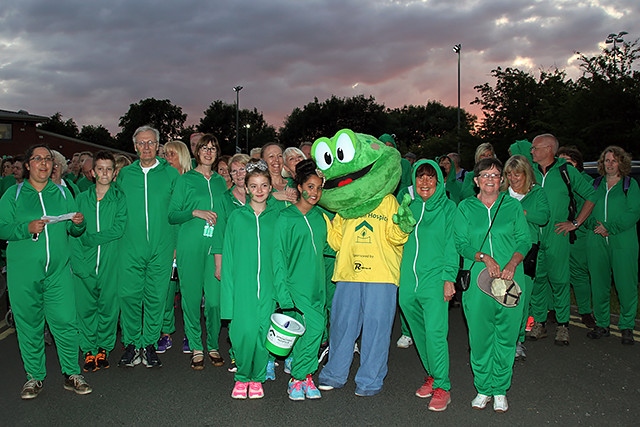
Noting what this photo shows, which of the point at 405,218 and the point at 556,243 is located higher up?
the point at 405,218

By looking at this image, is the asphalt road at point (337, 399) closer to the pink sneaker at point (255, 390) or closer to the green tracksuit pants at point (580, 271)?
the pink sneaker at point (255, 390)

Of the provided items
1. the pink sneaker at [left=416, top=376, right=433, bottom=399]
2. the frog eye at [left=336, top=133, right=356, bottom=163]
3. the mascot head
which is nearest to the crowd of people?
the pink sneaker at [left=416, top=376, right=433, bottom=399]

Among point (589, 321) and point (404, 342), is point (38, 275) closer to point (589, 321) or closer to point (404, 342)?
point (404, 342)

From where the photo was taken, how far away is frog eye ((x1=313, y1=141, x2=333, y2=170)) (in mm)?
4918

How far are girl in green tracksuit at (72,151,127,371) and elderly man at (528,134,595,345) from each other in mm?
4571

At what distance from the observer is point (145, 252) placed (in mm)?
5719

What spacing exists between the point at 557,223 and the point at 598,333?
4.74 ft

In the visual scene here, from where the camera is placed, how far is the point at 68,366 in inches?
203

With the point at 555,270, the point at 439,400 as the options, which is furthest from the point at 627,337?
the point at 439,400

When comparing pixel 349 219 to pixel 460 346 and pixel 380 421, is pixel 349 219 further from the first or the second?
pixel 460 346

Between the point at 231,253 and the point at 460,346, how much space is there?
10.1 ft

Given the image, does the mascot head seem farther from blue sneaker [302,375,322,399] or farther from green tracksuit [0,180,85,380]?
green tracksuit [0,180,85,380]

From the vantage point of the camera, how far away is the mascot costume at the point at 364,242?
189 inches

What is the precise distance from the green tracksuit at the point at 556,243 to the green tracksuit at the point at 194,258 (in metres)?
3.64
